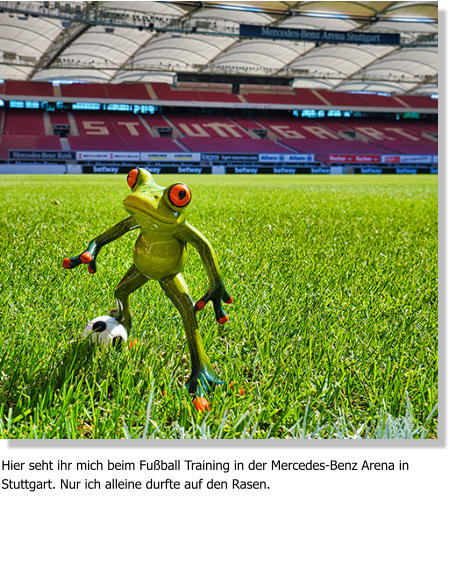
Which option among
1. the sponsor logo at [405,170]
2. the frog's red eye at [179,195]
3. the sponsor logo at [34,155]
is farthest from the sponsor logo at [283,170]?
the frog's red eye at [179,195]

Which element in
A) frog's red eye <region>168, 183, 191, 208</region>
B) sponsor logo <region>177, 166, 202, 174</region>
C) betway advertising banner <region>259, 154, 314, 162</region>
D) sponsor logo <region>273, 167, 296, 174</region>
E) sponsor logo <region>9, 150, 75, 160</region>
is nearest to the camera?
frog's red eye <region>168, 183, 191, 208</region>

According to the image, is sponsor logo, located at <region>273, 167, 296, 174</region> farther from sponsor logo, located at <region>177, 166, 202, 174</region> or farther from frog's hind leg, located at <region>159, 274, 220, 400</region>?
frog's hind leg, located at <region>159, 274, 220, 400</region>

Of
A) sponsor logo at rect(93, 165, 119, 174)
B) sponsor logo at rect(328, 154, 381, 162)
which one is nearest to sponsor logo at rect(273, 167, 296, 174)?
sponsor logo at rect(328, 154, 381, 162)

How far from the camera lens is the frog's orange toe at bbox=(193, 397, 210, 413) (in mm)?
1265

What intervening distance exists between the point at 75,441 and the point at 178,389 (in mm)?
329

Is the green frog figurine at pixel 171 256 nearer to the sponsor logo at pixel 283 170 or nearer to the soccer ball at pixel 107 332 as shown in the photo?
the soccer ball at pixel 107 332

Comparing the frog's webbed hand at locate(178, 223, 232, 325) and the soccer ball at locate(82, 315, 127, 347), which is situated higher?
the frog's webbed hand at locate(178, 223, 232, 325)

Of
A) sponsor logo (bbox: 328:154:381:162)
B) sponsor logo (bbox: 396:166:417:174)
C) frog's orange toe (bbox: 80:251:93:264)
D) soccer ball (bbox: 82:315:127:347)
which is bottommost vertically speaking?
soccer ball (bbox: 82:315:127:347)

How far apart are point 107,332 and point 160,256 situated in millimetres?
369

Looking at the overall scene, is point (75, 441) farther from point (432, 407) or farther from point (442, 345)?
point (442, 345)

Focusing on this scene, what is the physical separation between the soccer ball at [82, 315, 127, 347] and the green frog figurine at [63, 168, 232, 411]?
226 millimetres

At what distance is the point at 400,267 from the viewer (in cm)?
303

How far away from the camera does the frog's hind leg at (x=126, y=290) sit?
1.50 metres

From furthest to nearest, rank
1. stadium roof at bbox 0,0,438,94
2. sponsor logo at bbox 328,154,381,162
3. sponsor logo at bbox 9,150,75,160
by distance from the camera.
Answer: sponsor logo at bbox 328,154,381,162
sponsor logo at bbox 9,150,75,160
stadium roof at bbox 0,0,438,94
